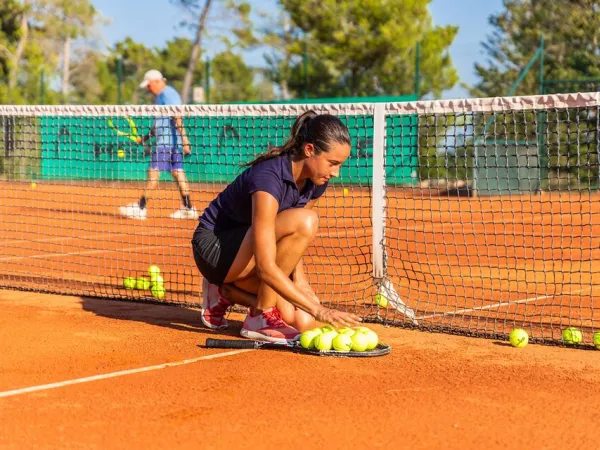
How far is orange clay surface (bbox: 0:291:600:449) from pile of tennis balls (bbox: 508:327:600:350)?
0.24 ft

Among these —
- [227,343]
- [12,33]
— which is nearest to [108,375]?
[227,343]

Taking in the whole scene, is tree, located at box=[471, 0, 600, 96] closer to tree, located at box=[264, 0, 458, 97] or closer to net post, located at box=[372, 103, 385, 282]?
tree, located at box=[264, 0, 458, 97]

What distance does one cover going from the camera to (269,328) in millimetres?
5551

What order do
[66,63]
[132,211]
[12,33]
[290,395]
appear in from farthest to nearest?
[66,63], [12,33], [132,211], [290,395]

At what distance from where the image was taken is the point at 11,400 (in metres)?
4.19

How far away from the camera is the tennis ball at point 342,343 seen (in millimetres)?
5168

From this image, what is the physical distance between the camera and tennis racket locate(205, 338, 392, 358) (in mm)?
5121

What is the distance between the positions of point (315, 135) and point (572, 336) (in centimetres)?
199

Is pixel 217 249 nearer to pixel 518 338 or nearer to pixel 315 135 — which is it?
pixel 315 135

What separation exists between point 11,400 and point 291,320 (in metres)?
1.96

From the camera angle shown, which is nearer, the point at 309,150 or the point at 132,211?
the point at 309,150

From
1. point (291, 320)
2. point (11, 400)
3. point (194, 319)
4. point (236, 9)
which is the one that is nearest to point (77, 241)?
point (194, 319)

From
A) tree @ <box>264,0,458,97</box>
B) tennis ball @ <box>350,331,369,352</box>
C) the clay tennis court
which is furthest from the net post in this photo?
tree @ <box>264,0,458,97</box>

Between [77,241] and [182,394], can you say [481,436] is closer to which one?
[182,394]
